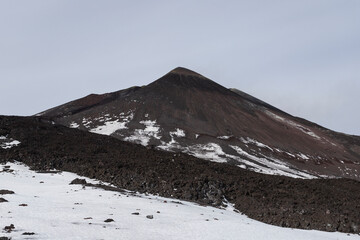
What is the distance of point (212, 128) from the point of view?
10112 centimetres

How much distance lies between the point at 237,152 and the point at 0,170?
6073 cm

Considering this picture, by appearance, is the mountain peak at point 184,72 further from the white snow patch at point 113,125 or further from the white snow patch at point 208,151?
the white snow patch at point 208,151

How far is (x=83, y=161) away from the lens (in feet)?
112

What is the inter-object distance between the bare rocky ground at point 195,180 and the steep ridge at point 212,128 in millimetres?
36806

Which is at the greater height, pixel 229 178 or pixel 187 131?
pixel 187 131

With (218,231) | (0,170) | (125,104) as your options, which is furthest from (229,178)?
(125,104)

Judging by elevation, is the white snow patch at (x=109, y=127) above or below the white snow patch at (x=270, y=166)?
above

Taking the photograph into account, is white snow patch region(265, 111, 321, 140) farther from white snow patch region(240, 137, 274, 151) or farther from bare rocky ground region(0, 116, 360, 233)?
bare rocky ground region(0, 116, 360, 233)

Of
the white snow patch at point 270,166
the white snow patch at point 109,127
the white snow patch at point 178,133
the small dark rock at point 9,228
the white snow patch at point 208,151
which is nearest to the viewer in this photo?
the small dark rock at point 9,228

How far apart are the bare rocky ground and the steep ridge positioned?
121 feet

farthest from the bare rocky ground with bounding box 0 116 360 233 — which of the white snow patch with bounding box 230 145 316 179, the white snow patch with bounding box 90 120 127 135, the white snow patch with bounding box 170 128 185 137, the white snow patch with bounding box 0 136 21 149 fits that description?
the white snow patch with bounding box 170 128 185 137

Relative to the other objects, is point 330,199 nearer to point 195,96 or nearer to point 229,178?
→ point 229,178

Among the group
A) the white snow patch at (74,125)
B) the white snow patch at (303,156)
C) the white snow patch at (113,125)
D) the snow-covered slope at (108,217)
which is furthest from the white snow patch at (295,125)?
the snow-covered slope at (108,217)

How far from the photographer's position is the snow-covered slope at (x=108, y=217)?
15883 millimetres
